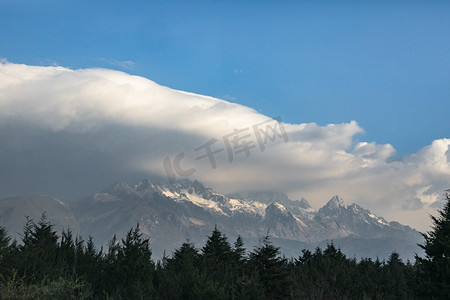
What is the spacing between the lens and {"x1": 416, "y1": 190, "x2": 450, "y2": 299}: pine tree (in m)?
31.9

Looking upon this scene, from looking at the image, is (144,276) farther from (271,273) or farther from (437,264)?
(437,264)

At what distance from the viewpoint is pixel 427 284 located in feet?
108

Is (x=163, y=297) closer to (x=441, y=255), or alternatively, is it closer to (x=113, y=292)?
(x=113, y=292)

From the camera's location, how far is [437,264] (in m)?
32.3

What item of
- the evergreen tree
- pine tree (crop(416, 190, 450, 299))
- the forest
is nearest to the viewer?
the forest

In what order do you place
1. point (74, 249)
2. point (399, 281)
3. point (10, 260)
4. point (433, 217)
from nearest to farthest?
point (10, 260) → point (74, 249) → point (433, 217) → point (399, 281)

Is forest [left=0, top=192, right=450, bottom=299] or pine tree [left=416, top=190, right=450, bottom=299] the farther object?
pine tree [left=416, top=190, right=450, bottom=299]

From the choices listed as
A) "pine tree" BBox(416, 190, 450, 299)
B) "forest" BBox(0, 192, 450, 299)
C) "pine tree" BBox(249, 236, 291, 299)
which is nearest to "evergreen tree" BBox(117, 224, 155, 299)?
"forest" BBox(0, 192, 450, 299)

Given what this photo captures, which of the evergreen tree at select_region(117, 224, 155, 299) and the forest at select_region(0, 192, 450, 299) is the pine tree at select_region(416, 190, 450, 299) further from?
the evergreen tree at select_region(117, 224, 155, 299)

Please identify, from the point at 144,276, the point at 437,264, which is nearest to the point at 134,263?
the point at 144,276

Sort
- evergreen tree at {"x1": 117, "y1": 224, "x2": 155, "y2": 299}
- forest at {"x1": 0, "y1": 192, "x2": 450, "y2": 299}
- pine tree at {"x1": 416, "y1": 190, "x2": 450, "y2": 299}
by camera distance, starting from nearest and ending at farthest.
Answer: forest at {"x1": 0, "y1": 192, "x2": 450, "y2": 299}
evergreen tree at {"x1": 117, "y1": 224, "x2": 155, "y2": 299}
pine tree at {"x1": 416, "y1": 190, "x2": 450, "y2": 299}

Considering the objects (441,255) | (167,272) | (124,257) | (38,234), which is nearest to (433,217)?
(441,255)

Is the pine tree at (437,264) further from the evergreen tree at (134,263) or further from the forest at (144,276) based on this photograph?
the evergreen tree at (134,263)

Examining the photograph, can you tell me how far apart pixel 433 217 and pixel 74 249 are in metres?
28.0
